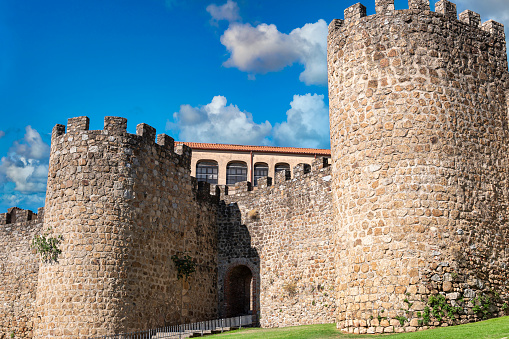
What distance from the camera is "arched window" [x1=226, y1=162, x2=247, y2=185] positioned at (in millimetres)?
38969

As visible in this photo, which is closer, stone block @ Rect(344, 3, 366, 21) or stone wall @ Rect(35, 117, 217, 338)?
stone block @ Rect(344, 3, 366, 21)

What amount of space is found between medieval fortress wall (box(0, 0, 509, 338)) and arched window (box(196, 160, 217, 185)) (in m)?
18.7

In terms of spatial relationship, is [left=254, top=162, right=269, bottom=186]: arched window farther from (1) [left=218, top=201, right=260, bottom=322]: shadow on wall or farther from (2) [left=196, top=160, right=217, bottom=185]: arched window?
(1) [left=218, top=201, right=260, bottom=322]: shadow on wall

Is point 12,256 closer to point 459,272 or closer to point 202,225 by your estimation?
point 202,225

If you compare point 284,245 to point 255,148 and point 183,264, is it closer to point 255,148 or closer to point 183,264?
point 183,264

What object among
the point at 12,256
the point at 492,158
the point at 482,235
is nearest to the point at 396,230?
the point at 482,235

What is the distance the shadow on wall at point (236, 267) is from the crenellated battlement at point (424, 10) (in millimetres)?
9851

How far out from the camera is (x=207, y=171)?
39.2 m

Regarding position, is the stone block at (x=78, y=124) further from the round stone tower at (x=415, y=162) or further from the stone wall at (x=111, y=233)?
the round stone tower at (x=415, y=162)

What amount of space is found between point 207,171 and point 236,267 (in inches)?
709

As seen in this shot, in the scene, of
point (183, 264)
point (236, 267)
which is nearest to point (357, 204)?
point (183, 264)

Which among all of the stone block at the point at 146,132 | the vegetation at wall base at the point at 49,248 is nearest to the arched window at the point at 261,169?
the stone block at the point at 146,132

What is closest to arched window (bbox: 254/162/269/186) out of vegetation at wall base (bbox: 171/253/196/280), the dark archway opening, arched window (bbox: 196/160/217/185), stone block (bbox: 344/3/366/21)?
arched window (bbox: 196/160/217/185)

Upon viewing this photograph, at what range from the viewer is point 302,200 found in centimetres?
1991
